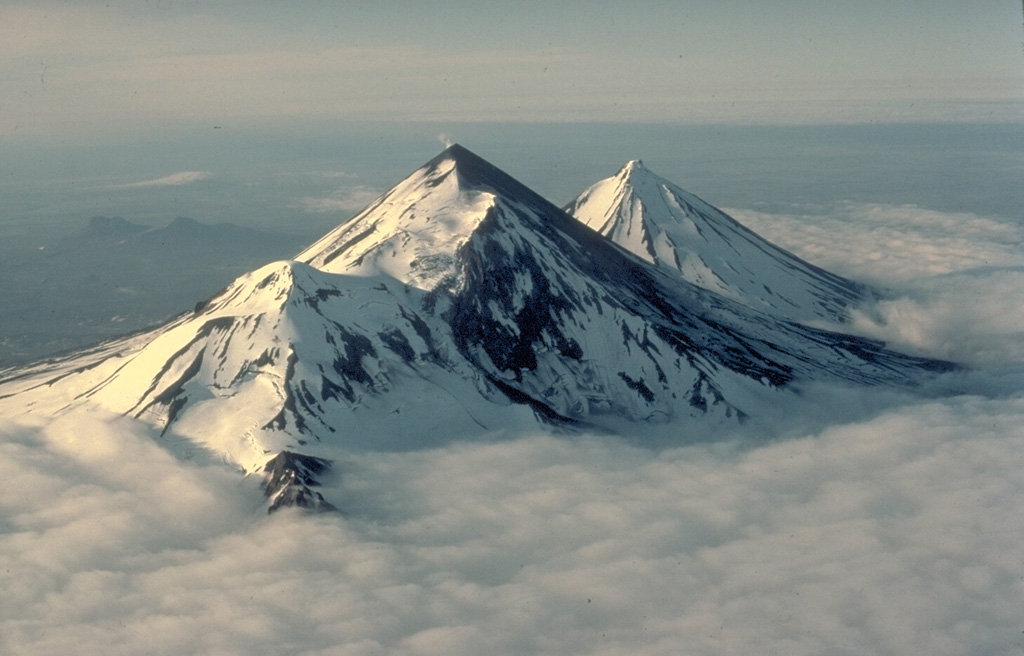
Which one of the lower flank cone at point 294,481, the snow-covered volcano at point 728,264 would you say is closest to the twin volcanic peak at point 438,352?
the lower flank cone at point 294,481

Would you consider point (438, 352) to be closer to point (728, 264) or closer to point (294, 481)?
point (294, 481)

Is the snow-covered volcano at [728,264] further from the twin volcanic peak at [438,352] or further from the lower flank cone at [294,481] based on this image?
the lower flank cone at [294,481]

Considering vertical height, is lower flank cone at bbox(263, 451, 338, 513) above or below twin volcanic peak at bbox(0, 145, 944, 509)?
below

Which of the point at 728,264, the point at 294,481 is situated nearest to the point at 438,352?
the point at 294,481

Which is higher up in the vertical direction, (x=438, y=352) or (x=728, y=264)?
(x=728, y=264)

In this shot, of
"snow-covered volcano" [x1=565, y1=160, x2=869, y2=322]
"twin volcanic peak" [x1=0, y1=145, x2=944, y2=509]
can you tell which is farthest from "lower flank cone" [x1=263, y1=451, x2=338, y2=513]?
"snow-covered volcano" [x1=565, y1=160, x2=869, y2=322]

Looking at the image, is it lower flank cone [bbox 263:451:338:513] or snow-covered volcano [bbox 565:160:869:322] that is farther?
snow-covered volcano [bbox 565:160:869:322]

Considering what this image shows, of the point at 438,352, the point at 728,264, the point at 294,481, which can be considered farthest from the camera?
the point at 728,264

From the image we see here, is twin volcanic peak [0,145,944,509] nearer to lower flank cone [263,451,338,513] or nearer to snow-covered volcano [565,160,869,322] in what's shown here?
lower flank cone [263,451,338,513]

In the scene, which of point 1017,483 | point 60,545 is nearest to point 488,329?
point 60,545
